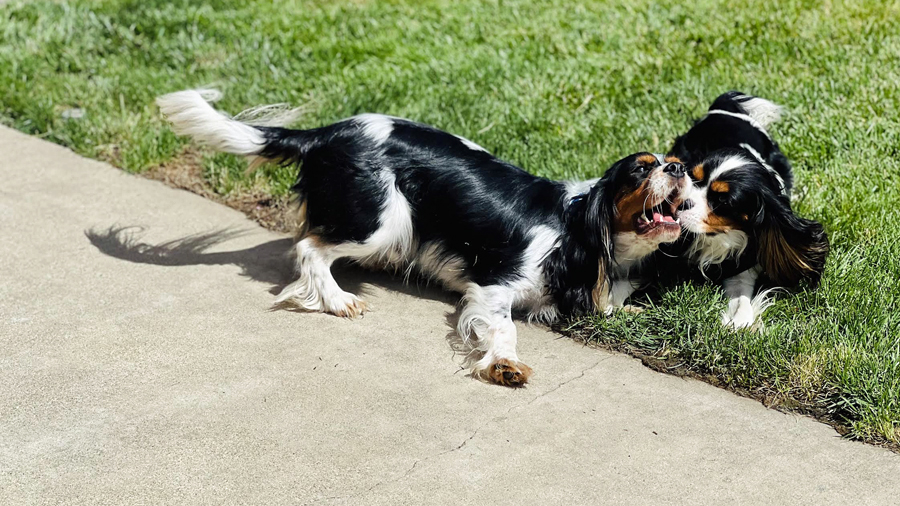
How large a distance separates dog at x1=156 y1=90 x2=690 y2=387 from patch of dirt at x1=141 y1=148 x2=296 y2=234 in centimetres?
52

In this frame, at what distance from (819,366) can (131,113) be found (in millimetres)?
4600

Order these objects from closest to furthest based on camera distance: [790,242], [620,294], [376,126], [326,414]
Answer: [326,414] → [790,242] → [620,294] → [376,126]

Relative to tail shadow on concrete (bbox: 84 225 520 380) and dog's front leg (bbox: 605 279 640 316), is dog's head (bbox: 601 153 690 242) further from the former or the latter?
tail shadow on concrete (bbox: 84 225 520 380)

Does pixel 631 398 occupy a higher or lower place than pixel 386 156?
lower

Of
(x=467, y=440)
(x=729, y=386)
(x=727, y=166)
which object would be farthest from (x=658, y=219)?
(x=467, y=440)

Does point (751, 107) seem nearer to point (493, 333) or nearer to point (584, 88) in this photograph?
point (584, 88)

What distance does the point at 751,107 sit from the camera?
18.7 feet

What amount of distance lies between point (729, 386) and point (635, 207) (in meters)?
0.83

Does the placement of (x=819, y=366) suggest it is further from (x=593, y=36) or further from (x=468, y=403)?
(x=593, y=36)

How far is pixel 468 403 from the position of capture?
372 cm

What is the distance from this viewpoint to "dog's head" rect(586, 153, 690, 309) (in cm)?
411

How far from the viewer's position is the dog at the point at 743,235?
422 cm

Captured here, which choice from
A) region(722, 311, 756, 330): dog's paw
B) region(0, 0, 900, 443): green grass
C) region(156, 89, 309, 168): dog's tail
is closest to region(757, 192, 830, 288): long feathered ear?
region(0, 0, 900, 443): green grass

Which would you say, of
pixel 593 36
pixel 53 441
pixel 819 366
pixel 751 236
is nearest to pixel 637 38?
pixel 593 36
